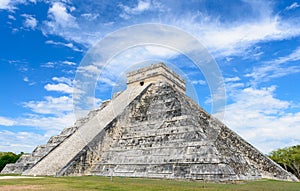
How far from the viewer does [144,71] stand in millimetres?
27297

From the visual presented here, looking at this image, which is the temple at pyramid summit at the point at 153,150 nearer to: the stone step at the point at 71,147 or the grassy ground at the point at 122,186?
the stone step at the point at 71,147

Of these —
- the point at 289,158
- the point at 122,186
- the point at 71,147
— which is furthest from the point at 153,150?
the point at 289,158

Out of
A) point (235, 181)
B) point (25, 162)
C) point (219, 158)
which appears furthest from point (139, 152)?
point (25, 162)

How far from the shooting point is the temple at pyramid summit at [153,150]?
13731 millimetres

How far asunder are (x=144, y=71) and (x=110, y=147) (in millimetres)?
11604

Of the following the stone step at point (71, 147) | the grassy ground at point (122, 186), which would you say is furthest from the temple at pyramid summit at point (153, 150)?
the grassy ground at point (122, 186)

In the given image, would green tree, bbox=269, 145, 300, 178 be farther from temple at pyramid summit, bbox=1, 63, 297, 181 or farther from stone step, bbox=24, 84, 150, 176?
stone step, bbox=24, 84, 150, 176

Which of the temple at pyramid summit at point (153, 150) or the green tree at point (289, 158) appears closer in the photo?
the temple at pyramid summit at point (153, 150)

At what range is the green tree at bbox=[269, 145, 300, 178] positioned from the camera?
106 ft

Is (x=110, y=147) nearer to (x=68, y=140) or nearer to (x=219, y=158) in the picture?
(x=68, y=140)

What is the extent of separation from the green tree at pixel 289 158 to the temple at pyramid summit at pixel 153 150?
14918 millimetres

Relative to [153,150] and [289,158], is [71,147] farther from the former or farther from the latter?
[289,158]

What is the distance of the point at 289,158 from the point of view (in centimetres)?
3328

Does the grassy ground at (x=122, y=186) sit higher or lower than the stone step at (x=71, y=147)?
lower
